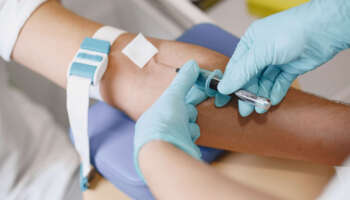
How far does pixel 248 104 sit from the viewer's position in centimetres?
78

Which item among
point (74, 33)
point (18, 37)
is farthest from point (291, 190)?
point (18, 37)

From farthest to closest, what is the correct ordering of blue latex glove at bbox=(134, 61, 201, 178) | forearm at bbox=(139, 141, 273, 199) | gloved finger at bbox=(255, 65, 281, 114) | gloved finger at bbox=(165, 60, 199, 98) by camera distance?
gloved finger at bbox=(255, 65, 281, 114)
gloved finger at bbox=(165, 60, 199, 98)
blue latex glove at bbox=(134, 61, 201, 178)
forearm at bbox=(139, 141, 273, 199)

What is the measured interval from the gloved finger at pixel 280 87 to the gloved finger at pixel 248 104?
1.9 inches

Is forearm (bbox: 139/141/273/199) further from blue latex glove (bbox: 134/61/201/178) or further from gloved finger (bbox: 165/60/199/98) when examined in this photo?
gloved finger (bbox: 165/60/199/98)

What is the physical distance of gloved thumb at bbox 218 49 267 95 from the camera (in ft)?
2.45

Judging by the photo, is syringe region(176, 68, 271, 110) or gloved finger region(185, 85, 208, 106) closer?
syringe region(176, 68, 271, 110)

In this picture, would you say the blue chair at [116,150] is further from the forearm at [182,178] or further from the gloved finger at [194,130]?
the forearm at [182,178]

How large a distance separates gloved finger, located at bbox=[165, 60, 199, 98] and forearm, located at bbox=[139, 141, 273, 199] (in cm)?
17

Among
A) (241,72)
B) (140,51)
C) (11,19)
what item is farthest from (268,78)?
(11,19)

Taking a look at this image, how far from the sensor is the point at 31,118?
958 millimetres

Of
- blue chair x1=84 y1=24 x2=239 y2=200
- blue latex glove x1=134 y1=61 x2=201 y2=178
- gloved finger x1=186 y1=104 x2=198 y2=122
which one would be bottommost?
blue chair x1=84 y1=24 x2=239 y2=200

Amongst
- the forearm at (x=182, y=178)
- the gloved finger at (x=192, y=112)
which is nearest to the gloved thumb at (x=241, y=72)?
the gloved finger at (x=192, y=112)

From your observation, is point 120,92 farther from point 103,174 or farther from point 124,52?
point 103,174

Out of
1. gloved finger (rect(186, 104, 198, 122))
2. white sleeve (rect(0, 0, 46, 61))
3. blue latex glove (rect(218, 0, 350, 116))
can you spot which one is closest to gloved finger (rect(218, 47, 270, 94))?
blue latex glove (rect(218, 0, 350, 116))
